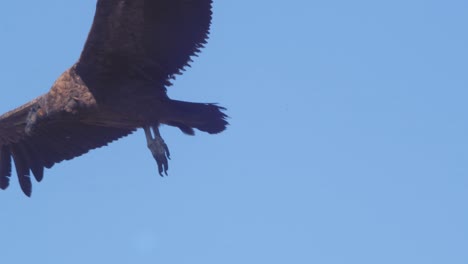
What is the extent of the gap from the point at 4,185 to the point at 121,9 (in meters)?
3.77

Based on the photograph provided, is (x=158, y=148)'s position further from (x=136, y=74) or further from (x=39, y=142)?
(x=39, y=142)

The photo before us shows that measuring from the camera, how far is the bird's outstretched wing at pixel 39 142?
14344mm

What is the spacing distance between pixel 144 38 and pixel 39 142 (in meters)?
2.70

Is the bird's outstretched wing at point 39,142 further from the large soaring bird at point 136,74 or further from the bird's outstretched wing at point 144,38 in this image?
the bird's outstretched wing at point 144,38

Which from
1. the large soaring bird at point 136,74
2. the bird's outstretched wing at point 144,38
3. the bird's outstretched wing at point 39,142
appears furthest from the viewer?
the bird's outstretched wing at point 39,142

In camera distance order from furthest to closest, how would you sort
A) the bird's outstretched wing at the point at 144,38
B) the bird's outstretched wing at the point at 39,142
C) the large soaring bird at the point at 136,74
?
the bird's outstretched wing at the point at 39,142, the large soaring bird at the point at 136,74, the bird's outstretched wing at the point at 144,38

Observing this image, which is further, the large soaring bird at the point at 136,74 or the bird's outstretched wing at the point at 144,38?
the large soaring bird at the point at 136,74

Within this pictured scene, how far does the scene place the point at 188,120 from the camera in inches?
506

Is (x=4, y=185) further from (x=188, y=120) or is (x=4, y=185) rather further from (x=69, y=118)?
(x=188, y=120)

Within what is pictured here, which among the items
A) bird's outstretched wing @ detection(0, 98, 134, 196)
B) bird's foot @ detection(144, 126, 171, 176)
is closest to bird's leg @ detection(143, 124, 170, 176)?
bird's foot @ detection(144, 126, 171, 176)

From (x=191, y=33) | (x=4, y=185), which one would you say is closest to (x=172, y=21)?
(x=191, y=33)

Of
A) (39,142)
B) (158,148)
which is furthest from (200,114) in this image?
(39,142)

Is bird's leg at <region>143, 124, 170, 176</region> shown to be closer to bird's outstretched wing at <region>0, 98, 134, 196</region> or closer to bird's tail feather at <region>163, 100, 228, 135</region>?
bird's tail feather at <region>163, 100, 228, 135</region>

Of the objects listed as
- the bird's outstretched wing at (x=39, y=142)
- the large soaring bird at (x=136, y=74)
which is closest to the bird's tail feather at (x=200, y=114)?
the large soaring bird at (x=136, y=74)
